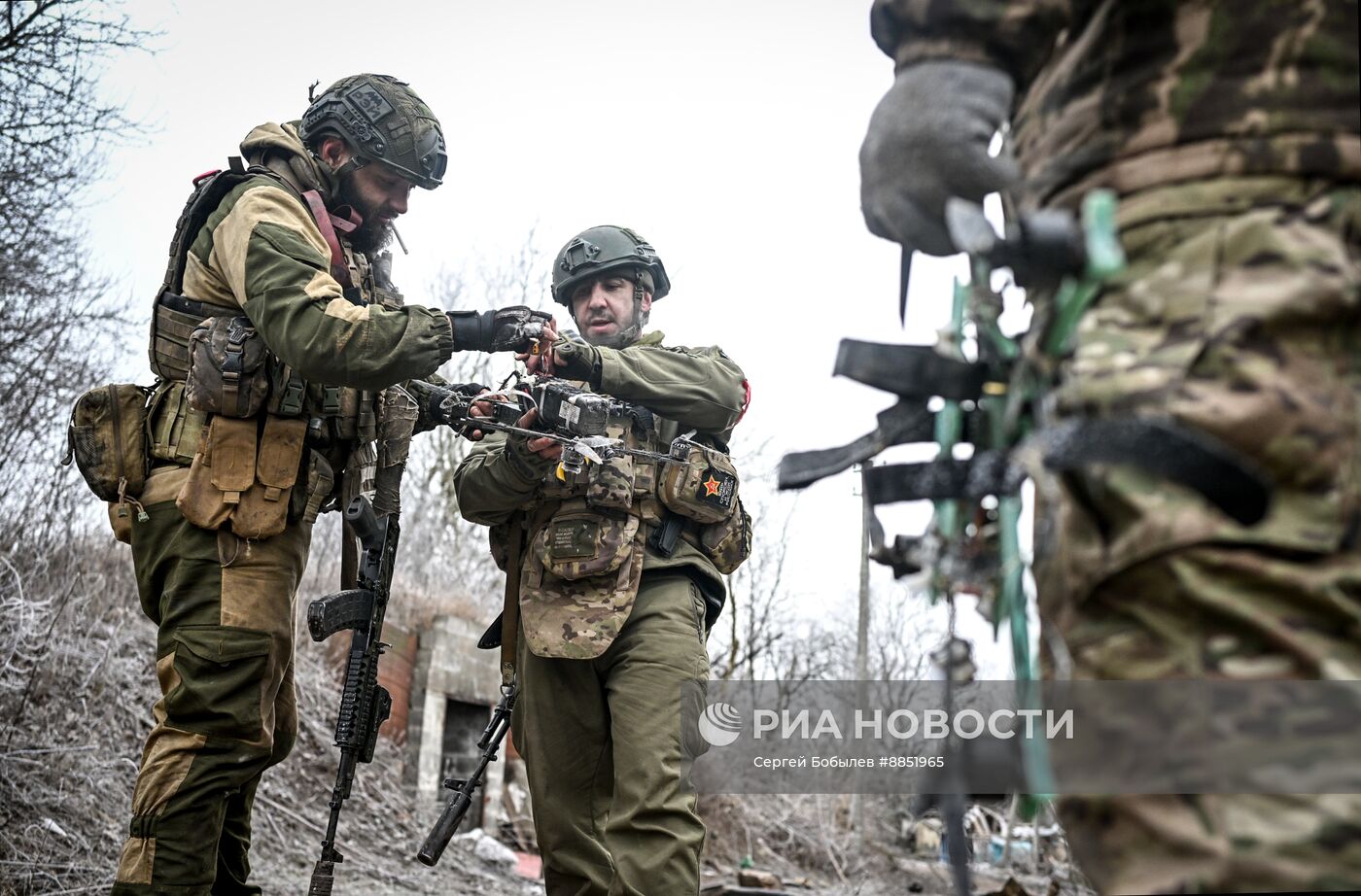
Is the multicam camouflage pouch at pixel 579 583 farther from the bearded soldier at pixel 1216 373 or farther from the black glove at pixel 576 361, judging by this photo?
the bearded soldier at pixel 1216 373

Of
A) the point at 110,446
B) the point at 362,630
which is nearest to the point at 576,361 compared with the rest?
the point at 362,630

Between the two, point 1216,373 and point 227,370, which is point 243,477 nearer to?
point 227,370

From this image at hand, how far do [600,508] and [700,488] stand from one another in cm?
36

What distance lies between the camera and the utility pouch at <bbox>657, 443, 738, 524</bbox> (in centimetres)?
386

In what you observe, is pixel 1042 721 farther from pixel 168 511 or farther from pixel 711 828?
pixel 711 828

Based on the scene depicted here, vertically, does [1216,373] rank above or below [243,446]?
below

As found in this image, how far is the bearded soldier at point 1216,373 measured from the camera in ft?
4.04

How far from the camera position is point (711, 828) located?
10.5 metres

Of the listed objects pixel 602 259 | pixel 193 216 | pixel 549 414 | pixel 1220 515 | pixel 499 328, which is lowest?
pixel 1220 515

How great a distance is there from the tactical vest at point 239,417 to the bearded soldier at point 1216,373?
2.39 meters

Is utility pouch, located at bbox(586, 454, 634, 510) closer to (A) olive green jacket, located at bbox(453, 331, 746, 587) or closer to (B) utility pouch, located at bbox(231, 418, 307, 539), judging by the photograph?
(A) olive green jacket, located at bbox(453, 331, 746, 587)

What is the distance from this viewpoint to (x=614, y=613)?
3.61 m

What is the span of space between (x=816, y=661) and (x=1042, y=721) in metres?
16.4

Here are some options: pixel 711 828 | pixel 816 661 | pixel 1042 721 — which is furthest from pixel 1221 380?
pixel 816 661
